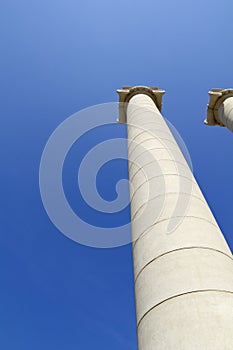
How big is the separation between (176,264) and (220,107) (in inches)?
2248

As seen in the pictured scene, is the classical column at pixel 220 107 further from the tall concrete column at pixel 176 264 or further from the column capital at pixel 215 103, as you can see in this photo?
the tall concrete column at pixel 176 264

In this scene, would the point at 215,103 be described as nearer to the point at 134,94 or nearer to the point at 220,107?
the point at 220,107

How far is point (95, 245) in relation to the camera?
45.4 metres

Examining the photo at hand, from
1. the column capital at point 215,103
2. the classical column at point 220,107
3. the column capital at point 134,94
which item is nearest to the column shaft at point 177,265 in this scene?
the column capital at point 134,94

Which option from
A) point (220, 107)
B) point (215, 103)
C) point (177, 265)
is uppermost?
point (215, 103)

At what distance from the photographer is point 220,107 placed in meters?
68.1

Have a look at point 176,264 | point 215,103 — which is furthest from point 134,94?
point 176,264

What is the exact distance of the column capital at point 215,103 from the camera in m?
67.6

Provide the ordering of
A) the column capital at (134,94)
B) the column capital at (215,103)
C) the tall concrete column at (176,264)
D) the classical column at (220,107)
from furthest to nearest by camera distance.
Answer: the column capital at (215,103), the classical column at (220,107), the column capital at (134,94), the tall concrete column at (176,264)

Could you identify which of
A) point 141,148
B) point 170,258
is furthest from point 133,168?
point 170,258

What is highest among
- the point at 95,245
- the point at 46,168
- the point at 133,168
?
the point at 133,168

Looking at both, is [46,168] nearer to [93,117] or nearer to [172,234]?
[93,117]

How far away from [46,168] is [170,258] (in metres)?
55.3

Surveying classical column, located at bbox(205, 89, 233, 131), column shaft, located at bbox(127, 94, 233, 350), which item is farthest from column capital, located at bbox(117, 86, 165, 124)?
column shaft, located at bbox(127, 94, 233, 350)
